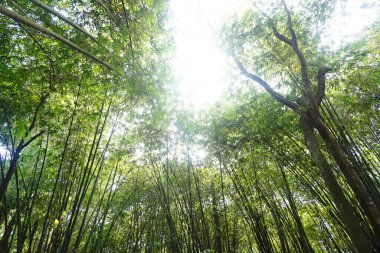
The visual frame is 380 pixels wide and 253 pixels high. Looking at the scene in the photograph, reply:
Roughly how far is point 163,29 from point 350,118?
4.49 metres

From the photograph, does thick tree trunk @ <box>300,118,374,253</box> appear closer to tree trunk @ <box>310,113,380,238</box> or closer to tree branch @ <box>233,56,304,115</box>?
tree trunk @ <box>310,113,380,238</box>

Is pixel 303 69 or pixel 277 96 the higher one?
pixel 303 69

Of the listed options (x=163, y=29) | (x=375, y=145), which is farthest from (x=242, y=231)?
(x=163, y=29)

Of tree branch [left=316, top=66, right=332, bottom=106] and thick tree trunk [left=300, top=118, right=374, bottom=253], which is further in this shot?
tree branch [left=316, top=66, right=332, bottom=106]

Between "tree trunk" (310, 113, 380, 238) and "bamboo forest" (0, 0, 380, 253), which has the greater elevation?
"bamboo forest" (0, 0, 380, 253)

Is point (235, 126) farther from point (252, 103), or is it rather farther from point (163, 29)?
point (163, 29)

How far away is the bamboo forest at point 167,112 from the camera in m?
2.58

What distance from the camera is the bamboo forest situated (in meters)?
2.58

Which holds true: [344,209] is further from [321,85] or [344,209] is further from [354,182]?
[321,85]

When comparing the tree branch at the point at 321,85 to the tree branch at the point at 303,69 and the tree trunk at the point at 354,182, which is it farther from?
the tree trunk at the point at 354,182

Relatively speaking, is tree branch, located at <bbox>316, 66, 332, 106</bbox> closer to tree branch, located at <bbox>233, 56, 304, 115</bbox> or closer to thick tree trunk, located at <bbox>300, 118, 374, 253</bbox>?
tree branch, located at <bbox>233, 56, 304, 115</bbox>

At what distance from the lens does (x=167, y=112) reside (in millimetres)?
2877

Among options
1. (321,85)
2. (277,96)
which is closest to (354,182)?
(321,85)

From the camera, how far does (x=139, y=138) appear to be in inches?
200
